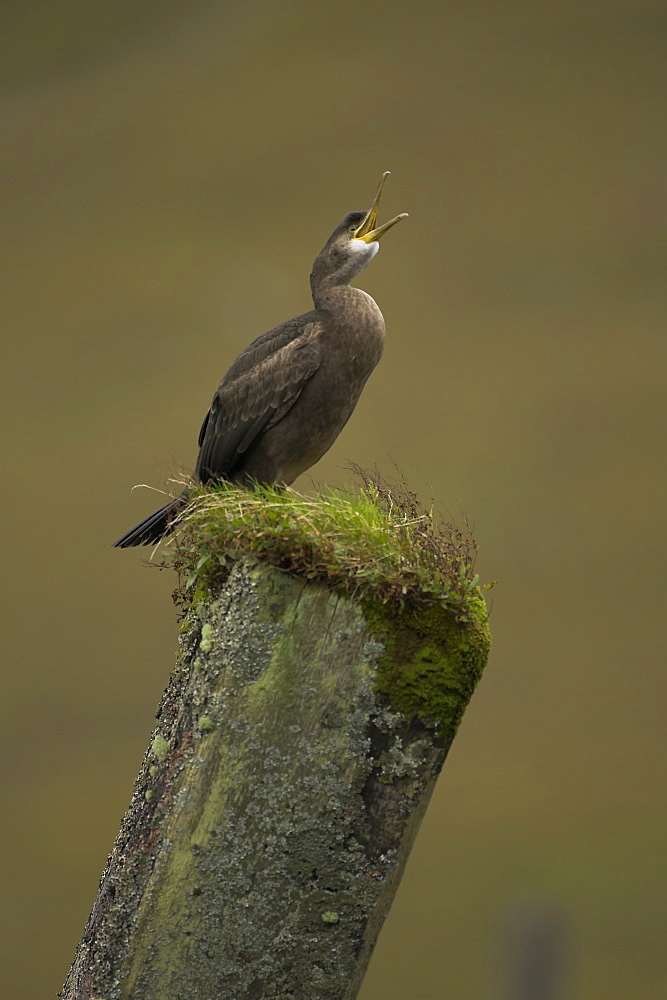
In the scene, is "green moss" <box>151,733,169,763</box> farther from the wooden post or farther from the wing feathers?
the wing feathers

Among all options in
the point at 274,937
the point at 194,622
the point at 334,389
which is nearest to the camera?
the point at 274,937

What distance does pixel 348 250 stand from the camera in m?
2.91

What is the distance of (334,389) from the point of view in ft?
9.31

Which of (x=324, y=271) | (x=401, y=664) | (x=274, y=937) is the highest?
(x=324, y=271)

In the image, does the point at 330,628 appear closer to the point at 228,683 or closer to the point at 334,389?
the point at 228,683

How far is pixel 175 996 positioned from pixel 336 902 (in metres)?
0.36

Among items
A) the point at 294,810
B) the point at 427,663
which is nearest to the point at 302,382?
the point at 427,663

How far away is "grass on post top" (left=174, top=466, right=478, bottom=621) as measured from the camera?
1943 millimetres

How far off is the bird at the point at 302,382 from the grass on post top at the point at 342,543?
557 mm

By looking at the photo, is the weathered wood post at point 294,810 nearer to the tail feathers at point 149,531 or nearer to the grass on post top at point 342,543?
the grass on post top at point 342,543

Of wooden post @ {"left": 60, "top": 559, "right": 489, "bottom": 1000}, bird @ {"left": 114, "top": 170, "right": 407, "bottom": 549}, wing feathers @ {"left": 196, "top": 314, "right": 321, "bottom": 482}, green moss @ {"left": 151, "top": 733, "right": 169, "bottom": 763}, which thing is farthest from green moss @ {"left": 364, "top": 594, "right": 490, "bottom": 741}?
wing feathers @ {"left": 196, "top": 314, "right": 321, "bottom": 482}

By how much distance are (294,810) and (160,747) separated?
33 centimetres

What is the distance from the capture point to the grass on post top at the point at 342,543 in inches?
76.5

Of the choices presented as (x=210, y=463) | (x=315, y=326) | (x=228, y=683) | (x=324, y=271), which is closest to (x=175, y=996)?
(x=228, y=683)
